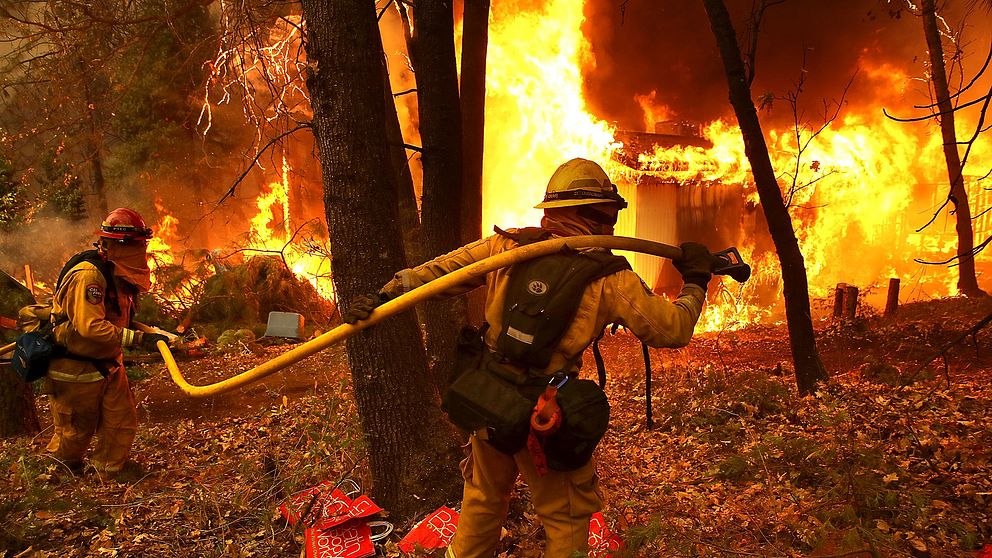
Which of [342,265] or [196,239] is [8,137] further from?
[342,265]

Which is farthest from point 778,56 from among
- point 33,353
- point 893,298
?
point 33,353

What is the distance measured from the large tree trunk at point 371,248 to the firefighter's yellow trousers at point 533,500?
748mm

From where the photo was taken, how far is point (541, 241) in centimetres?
279

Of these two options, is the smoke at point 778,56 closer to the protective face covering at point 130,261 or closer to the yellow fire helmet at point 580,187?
the protective face covering at point 130,261

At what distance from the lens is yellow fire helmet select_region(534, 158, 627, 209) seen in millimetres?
2752

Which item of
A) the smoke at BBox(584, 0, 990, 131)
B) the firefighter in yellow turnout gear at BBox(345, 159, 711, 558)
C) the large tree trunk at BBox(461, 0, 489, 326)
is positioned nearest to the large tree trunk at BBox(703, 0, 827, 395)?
the large tree trunk at BBox(461, 0, 489, 326)

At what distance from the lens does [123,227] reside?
4.56 metres

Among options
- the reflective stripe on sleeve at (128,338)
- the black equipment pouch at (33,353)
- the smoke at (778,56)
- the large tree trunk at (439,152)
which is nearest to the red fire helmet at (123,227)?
the reflective stripe on sleeve at (128,338)

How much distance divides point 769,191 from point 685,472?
300 cm

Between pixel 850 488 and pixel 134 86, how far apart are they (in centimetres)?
1769

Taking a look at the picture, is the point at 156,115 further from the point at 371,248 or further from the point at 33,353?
the point at 371,248

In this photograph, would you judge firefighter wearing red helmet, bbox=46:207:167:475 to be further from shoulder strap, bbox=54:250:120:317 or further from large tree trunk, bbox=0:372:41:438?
large tree trunk, bbox=0:372:41:438

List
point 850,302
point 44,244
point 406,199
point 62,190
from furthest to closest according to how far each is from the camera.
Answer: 1. point 62,190
2. point 44,244
3. point 406,199
4. point 850,302

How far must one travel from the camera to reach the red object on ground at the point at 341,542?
10.6 ft
